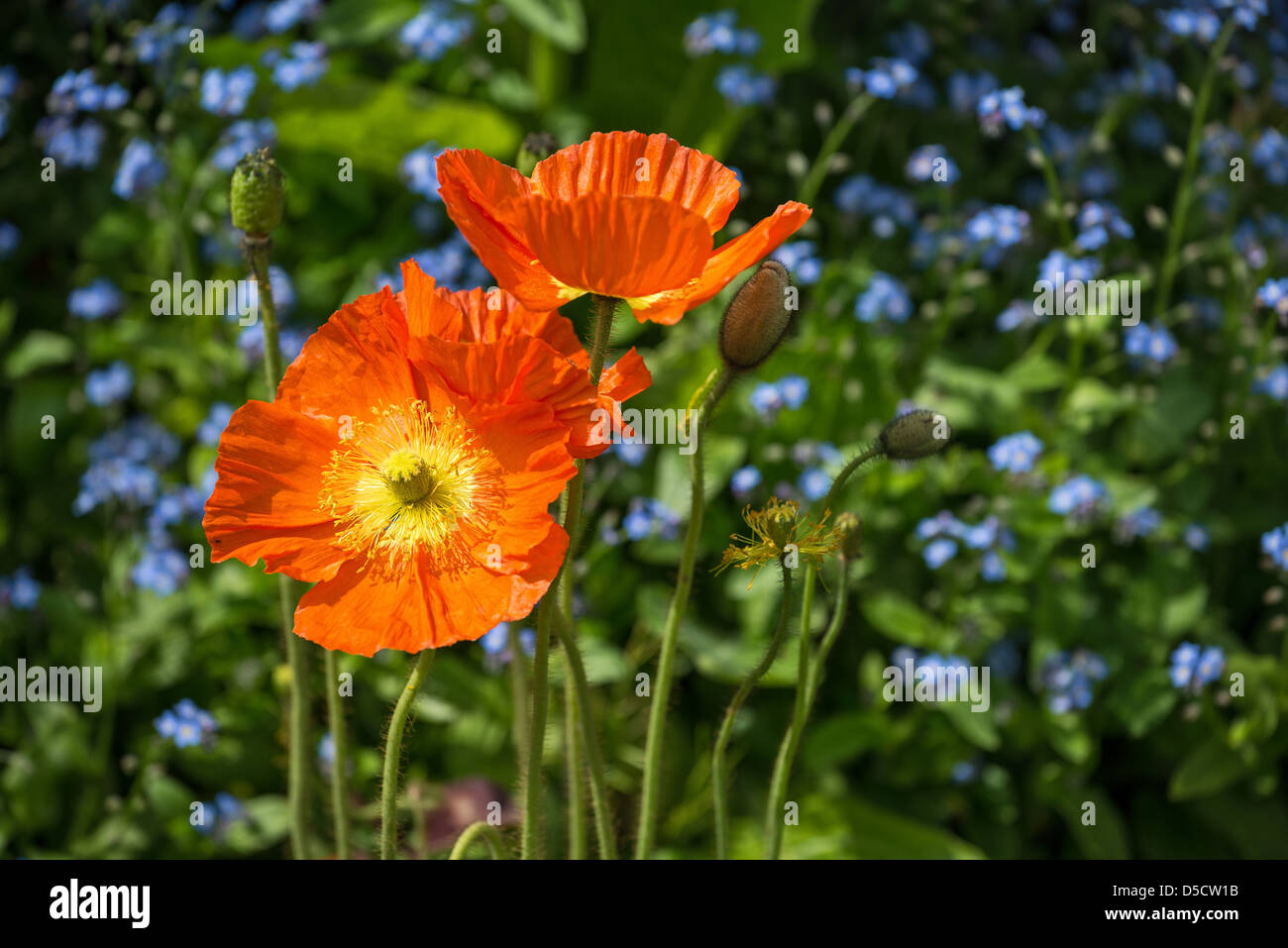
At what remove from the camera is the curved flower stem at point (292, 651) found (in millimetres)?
1581

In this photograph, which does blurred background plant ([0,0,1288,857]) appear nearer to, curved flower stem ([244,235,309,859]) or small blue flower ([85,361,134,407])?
small blue flower ([85,361,134,407])

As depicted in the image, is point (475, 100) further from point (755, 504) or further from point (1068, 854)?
point (1068, 854)

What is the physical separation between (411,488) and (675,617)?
1.16ft

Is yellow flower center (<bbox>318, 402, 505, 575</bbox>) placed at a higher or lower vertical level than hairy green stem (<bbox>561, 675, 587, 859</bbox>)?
higher

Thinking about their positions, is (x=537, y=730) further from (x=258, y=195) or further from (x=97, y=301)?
(x=97, y=301)

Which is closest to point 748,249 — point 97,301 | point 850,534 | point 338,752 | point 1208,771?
point 850,534

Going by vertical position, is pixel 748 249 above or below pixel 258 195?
below

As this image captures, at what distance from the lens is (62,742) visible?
2.90 metres

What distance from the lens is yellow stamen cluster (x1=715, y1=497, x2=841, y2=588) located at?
1363mm

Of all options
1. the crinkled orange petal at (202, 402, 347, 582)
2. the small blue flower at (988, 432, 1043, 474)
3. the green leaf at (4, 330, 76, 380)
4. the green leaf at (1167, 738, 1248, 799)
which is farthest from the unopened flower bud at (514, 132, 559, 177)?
the green leaf at (4, 330, 76, 380)

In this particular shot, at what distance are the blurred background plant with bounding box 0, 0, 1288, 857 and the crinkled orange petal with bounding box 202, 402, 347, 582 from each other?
0.93m

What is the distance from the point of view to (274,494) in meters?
1.40
